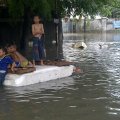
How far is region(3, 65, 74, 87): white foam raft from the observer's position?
1153cm

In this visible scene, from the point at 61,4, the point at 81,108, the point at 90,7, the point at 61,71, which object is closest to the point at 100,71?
the point at 61,71

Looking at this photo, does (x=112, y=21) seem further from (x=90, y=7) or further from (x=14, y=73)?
(x=14, y=73)

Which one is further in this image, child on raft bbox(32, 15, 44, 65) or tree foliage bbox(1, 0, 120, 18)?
tree foliage bbox(1, 0, 120, 18)

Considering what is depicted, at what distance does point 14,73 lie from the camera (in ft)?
38.4

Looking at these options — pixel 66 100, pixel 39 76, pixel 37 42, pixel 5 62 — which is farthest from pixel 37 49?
pixel 66 100

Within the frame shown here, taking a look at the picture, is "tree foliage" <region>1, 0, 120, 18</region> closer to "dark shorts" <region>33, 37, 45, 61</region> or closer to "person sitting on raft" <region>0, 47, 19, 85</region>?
"dark shorts" <region>33, 37, 45, 61</region>

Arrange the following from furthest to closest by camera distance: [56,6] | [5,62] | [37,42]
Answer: [56,6] < [37,42] < [5,62]

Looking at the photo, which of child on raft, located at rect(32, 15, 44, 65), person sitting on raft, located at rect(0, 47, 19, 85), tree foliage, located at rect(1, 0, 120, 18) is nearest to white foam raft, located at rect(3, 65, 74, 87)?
person sitting on raft, located at rect(0, 47, 19, 85)

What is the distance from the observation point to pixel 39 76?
1213 cm

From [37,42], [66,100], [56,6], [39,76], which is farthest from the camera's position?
[56,6]

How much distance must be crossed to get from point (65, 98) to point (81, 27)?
4852 centimetres

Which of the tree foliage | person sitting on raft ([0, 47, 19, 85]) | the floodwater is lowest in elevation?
the floodwater

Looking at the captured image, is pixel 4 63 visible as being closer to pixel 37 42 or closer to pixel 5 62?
pixel 5 62

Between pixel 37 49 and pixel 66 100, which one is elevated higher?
pixel 37 49
